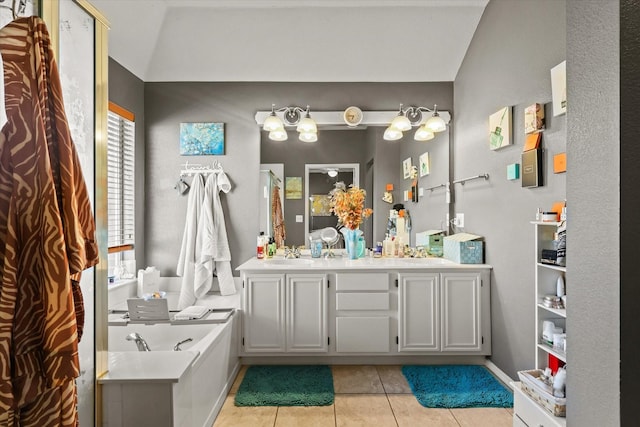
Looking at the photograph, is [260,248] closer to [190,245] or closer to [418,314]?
[190,245]

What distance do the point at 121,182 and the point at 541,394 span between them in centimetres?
316

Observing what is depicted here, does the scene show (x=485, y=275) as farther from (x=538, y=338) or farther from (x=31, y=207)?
(x=31, y=207)

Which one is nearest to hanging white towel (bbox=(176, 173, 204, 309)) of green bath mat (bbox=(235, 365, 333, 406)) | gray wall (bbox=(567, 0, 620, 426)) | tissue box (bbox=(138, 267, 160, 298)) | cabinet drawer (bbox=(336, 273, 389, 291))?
tissue box (bbox=(138, 267, 160, 298))

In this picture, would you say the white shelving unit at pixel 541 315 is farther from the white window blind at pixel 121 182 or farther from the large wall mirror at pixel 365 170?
the white window blind at pixel 121 182

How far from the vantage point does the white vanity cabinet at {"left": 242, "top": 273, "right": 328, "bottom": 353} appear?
9.46 feet

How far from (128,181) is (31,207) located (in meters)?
2.49

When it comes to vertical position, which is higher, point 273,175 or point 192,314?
point 273,175

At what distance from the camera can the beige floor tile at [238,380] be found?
8.41 feet

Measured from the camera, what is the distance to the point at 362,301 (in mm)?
2906

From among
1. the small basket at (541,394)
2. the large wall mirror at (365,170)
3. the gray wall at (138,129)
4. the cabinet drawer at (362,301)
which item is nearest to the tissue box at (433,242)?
the large wall mirror at (365,170)

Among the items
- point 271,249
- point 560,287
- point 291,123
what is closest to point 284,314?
point 271,249

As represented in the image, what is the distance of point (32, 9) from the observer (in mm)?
1161

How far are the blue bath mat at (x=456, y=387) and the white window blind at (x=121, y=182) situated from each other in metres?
2.48

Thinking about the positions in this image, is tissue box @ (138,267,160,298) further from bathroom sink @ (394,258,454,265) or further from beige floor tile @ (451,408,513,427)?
beige floor tile @ (451,408,513,427)
